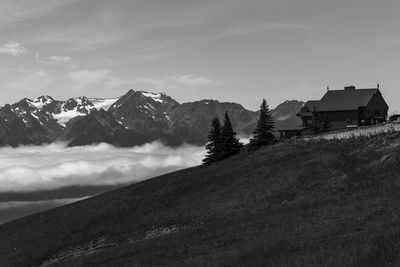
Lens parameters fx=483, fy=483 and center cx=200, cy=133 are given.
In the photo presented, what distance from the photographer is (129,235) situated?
137 ft

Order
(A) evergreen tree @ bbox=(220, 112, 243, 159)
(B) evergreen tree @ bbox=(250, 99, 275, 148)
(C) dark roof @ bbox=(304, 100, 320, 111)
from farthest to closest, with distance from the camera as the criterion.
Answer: (C) dark roof @ bbox=(304, 100, 320, 111)
(A) evergreen tree @ bbox=(220, 112, 243, 159)
(B) evergreen tree @ bbox=(250, 99, 275, 148)

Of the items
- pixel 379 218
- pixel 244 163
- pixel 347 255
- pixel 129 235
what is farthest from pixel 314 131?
pixel 347 255

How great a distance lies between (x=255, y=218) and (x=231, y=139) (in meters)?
43.2

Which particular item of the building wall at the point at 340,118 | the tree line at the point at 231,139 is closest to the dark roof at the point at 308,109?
the building wall at the point at 340,118

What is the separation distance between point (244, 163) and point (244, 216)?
2206 cm

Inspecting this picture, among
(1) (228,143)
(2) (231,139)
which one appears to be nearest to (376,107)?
(2) (231,139)

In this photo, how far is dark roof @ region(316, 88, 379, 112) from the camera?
91.6 metres

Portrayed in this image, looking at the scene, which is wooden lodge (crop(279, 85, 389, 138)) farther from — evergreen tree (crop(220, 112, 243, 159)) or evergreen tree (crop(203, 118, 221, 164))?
evergreen tree (crop(203, 118, 221, 164))

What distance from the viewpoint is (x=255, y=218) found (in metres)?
33.6

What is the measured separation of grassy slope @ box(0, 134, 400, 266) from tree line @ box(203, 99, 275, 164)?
11.3 metres

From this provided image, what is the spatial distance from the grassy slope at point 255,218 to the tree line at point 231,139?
11337mm

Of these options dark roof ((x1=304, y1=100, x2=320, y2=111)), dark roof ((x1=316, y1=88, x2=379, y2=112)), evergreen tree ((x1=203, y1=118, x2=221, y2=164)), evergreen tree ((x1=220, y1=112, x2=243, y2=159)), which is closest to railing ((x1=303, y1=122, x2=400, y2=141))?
evergreen tree ((x1=220, y1=112, x2=243, y2=159))

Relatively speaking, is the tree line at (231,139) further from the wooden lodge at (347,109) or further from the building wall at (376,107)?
the building wall at (376,107)

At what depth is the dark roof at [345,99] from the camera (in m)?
91.6
